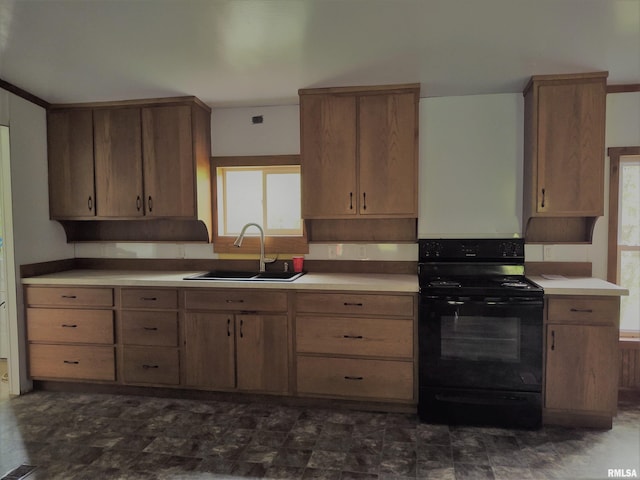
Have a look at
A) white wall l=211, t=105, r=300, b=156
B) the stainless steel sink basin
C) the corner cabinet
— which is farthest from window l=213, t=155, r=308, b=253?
the corner cabinet

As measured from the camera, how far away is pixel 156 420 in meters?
2.67

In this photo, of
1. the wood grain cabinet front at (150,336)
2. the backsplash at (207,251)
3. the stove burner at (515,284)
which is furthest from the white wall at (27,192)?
the stove burner at (515,284)

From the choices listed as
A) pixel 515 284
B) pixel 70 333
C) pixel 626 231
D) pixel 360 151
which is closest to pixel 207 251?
pixel 70 333

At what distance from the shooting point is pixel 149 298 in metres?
2.95

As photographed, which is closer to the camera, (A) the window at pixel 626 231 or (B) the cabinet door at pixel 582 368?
(B) the cabinet door at pixel 582 368

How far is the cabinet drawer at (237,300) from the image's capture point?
281 centimetres

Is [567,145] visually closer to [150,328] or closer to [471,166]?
[471,166]

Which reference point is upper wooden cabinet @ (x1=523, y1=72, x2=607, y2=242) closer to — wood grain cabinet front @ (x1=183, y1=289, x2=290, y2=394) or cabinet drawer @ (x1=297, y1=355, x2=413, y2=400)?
cabinet drawer @ (x1=297, y1=355, x2=413, y2=400)

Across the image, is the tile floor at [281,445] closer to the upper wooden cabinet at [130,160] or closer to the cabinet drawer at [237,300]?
the cabinet drawer at [237,300]

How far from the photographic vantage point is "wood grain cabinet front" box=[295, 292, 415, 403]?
8.77 feet

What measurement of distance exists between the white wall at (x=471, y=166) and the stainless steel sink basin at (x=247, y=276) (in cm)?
103

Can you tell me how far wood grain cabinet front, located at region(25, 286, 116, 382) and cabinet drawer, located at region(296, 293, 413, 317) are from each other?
144 centimetres

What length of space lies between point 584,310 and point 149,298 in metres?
2.81

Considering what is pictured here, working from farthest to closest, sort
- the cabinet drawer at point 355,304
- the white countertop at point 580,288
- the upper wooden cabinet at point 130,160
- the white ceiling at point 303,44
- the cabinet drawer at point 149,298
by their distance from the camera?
the upper wooden cabinet at point 130,160
the cabinet drawer at point 149,298
the cabinet drawer at point 355,304
the white countertop at point 580,288
the white ceiling at point 303,44
